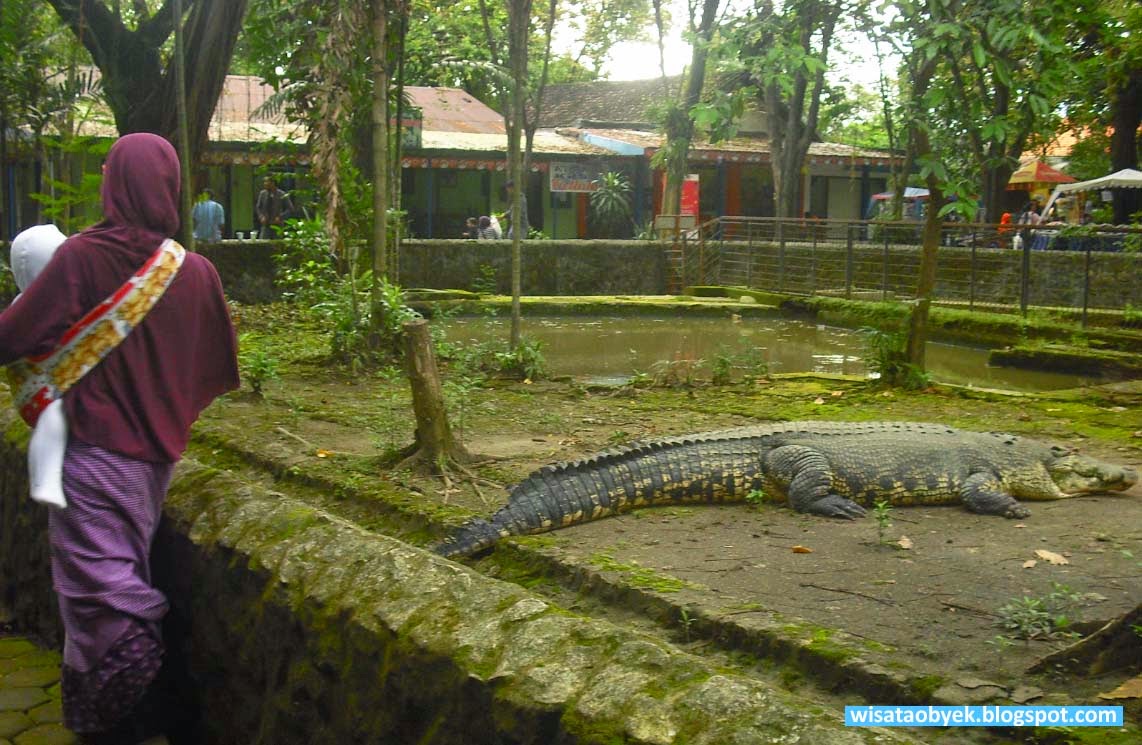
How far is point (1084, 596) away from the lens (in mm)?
3898

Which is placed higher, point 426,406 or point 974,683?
point 426,406

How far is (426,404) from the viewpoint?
5.57 m

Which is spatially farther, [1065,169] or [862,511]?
[1065,169]

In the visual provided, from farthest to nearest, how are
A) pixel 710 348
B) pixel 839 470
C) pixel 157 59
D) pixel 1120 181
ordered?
1. pixel 1120 181
2. pixel 710 348
3. pixel 157 59
4. pixel 839 470

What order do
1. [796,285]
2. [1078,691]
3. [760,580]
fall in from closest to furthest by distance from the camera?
1. [1078,691]
2. [760,580]
3. [796,285]

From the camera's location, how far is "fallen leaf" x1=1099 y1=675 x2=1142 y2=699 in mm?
2691

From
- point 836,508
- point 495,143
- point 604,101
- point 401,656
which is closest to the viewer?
point 401,656

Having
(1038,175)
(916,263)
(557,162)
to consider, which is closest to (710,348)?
(916,263)

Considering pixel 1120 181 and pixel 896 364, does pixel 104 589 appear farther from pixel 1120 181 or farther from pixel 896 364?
pixel 1120 181

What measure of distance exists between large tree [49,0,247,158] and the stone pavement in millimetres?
6634

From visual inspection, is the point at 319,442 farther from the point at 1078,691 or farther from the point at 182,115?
the point at 1078,691

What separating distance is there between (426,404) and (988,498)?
8.78 ft

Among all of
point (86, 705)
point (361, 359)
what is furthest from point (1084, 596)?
point (361, 359)

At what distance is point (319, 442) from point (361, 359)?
8.86 ft
